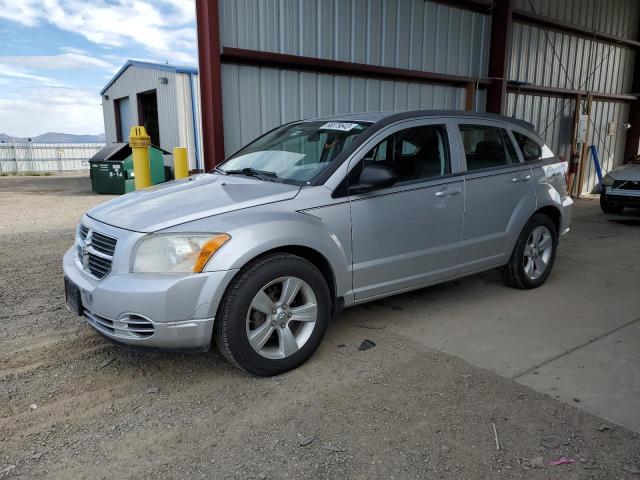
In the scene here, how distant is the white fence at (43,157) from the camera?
2266cm

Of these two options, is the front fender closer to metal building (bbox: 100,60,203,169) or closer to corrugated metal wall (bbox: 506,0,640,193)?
corrugated metal wall (bbox: 506,0,640,193)

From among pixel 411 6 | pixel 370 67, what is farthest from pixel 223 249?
pixel 411 6

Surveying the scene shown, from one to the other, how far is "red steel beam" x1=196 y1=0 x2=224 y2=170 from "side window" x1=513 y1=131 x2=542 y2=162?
4.08 metres

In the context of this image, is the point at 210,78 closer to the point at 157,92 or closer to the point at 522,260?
the point at 522,260

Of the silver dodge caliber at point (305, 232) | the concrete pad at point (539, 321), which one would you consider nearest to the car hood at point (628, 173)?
the concrete pad at point (539, 321)

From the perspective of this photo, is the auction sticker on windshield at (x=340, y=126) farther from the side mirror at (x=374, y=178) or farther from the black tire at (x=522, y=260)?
the black tire at (x=522, y=260)

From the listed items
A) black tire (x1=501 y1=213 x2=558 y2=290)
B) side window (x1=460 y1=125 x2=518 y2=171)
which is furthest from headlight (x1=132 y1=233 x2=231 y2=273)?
black tire (x1=501 y1=213 x2=558 y2=290)

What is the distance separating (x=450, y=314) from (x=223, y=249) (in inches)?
90.7

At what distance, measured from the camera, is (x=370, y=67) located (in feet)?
28.9

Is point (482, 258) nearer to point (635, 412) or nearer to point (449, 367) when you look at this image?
point (449, 367)

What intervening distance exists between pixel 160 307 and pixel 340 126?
209 centimetres

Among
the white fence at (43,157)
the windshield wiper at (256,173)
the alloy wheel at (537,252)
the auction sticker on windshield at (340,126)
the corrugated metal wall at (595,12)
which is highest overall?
the corrugated metal wall at (595,12)

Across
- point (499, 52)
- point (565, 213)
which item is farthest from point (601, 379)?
point (499, 52)

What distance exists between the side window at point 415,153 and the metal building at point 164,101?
41.0ft
